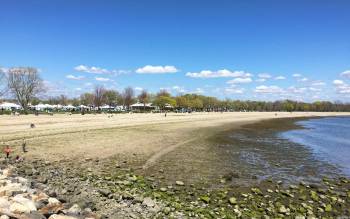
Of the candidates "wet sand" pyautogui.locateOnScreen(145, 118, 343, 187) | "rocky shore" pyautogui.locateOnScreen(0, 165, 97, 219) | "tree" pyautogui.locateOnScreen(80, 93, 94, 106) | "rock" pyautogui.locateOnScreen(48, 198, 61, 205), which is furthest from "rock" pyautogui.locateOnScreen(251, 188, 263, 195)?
"tree" pyautogui.locateOnScreen(80, 93, 94, 106)

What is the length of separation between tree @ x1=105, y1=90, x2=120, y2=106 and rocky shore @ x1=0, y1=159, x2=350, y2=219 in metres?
146

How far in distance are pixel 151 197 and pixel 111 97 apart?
152999 millimetres

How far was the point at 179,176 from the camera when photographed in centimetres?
1791

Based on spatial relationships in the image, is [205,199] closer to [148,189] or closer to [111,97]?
[148,189]

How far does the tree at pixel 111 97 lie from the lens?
16174cm

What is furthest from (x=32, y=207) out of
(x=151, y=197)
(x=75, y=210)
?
(x=151, y=197)

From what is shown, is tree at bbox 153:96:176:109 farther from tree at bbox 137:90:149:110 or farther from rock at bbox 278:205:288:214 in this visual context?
rock at bbox 278:205:288:214

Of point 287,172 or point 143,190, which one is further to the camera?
point 287,172

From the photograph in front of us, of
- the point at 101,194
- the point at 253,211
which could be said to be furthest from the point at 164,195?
the point at 253,211

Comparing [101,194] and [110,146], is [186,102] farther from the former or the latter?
[101,194]

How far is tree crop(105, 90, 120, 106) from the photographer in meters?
162

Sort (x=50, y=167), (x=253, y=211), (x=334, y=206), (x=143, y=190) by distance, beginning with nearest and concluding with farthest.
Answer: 1. (x=253, y=211)
2. (x=334, y=206)
3. (x=143, y=190)
4. (x=50, y=167)

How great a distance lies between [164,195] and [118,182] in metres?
3.06

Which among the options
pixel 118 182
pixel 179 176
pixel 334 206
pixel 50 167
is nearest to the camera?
pixel 334 206
